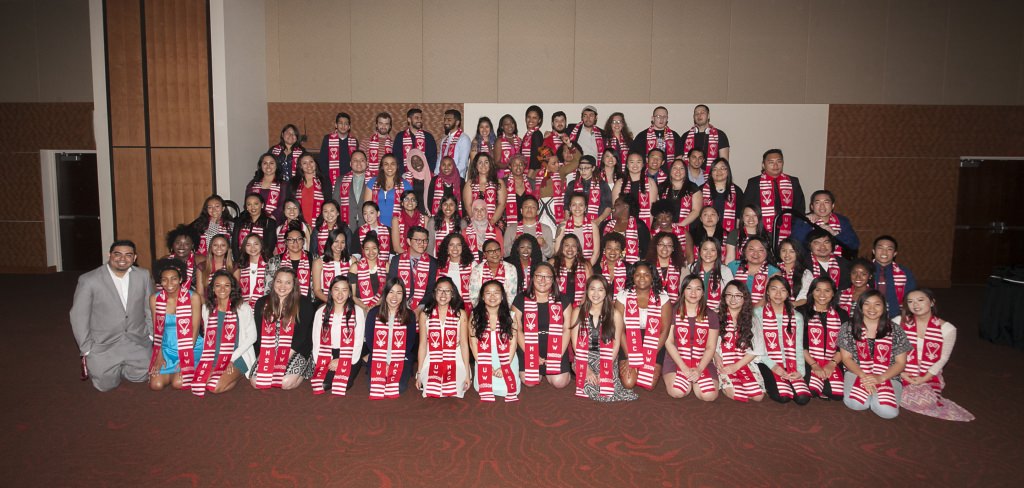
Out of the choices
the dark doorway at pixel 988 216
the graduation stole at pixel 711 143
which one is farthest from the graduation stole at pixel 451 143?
the dark doorway at pixel 988 216

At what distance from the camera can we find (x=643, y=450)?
348 cm

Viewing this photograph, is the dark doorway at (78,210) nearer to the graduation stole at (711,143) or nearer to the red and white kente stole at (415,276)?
the red and white kente stole at (415,276)

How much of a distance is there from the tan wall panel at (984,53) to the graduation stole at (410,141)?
7190 mm

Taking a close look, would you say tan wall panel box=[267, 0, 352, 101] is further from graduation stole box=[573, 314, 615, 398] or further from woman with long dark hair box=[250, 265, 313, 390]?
graduation stole box=[573, 314, 615, 398]

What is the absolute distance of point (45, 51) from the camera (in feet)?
29.4

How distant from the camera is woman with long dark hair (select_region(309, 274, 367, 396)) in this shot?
4.49 m

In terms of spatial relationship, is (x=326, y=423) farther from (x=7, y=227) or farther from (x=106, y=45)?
(x=7, y=227)

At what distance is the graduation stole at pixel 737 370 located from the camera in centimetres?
426

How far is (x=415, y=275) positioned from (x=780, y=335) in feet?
9.54

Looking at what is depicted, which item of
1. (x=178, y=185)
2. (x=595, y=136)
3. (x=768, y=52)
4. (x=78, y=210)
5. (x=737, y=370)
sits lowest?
(x=737, y=370)

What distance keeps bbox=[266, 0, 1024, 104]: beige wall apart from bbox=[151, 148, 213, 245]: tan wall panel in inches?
67.8

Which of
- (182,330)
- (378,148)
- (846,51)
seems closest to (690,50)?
(846,51)

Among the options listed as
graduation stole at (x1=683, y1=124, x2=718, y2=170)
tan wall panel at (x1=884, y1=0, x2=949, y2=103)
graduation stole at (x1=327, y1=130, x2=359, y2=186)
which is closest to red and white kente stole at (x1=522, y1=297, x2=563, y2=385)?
graduation stole at (x1=683, y1=124, x2=718, y2=170)

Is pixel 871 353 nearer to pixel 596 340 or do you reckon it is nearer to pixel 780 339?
pixel 780 339
